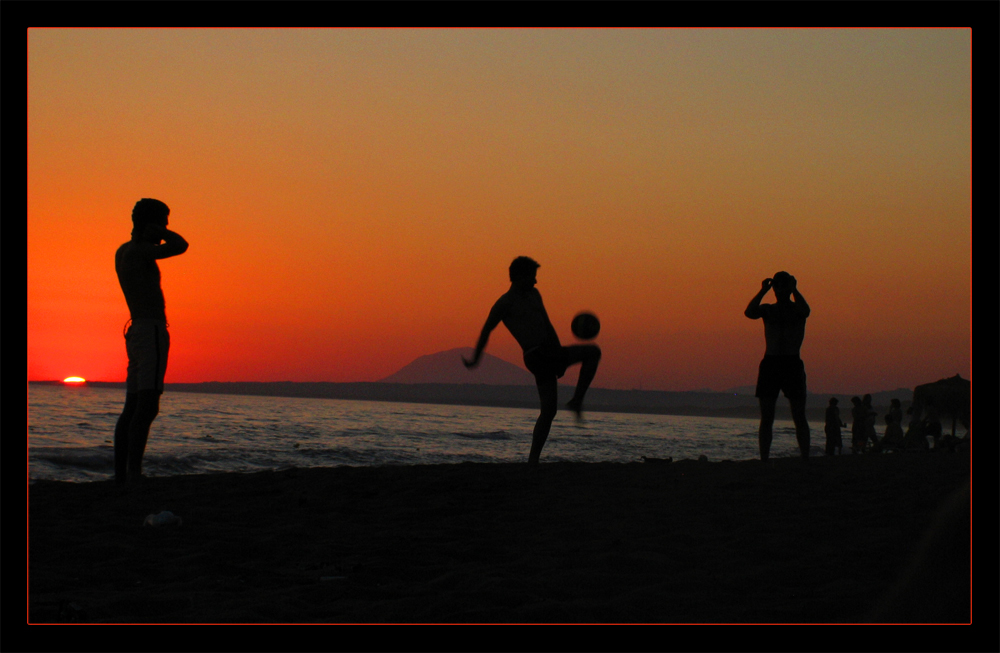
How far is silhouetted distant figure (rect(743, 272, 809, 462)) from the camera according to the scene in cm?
698

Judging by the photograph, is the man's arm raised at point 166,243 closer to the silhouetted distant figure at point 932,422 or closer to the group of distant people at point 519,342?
the group of distant people at point 519,342

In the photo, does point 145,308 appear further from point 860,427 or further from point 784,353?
point 860,427

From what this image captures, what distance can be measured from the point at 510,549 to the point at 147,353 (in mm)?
2708

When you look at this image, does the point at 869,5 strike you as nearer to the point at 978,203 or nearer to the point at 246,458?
the point at 978,203

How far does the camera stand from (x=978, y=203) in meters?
2.08

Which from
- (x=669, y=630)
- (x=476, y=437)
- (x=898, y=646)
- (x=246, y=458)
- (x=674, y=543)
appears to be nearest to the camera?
(x=898, y=646)

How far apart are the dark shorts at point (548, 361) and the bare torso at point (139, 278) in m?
2.84

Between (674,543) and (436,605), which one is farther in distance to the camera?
(674,543)

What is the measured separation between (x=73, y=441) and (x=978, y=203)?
17.7 m

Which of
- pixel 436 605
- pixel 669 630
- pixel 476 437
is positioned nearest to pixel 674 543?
pixel 436 605

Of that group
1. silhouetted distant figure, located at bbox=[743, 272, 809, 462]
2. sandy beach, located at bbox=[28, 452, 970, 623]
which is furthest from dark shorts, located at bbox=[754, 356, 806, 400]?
sandy beach, located at bbox=[28, 452, 970, 623]

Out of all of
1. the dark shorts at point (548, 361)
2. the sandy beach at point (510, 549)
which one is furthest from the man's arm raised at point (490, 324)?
the sandy beach at point (510, 549)

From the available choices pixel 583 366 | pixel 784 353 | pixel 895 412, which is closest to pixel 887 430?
pixel 895 412

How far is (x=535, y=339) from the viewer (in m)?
6.31
